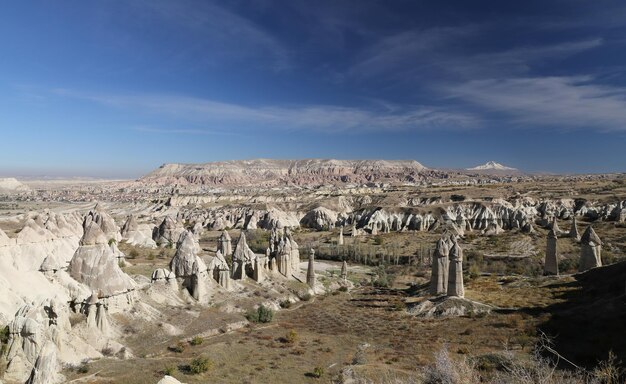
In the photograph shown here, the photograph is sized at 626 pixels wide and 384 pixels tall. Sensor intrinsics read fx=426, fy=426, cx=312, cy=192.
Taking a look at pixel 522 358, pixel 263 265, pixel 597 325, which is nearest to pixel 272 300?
pixel 263 265

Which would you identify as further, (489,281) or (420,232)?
(420,232)

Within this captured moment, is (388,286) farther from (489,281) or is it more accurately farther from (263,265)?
(263,265)

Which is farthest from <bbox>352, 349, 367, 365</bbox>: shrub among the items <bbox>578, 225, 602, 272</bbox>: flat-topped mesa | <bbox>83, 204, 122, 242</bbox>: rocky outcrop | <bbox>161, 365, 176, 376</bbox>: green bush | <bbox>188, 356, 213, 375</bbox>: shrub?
<bbox>83, 204, 122, 242</bbox>: rocky outcrop

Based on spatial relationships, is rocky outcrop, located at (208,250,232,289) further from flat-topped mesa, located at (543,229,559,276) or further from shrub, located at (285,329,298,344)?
flat-topped mesa, located at (543,229,559,276)

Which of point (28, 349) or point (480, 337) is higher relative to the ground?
point (28, 349)

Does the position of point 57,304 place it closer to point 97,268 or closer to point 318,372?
point 97,268

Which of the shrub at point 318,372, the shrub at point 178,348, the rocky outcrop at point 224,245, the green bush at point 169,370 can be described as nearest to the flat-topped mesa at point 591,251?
the shrub at point 318,372

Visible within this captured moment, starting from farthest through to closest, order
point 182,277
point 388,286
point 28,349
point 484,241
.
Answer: point 484,241
point 388,286
point 182,277
point 28,349

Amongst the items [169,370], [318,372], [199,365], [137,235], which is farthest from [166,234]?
[318,372]
